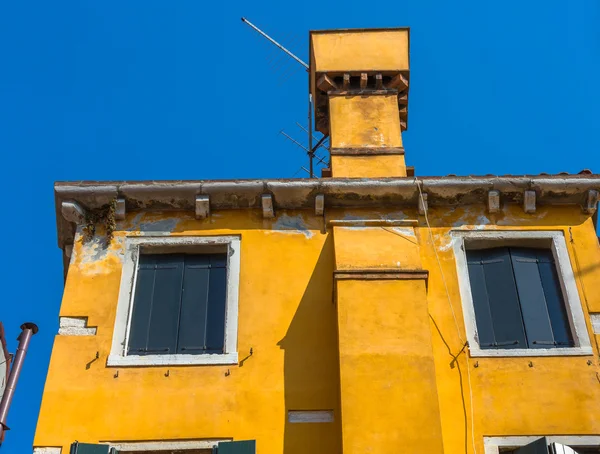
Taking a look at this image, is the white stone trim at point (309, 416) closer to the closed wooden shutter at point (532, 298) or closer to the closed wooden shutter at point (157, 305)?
the closed wooden shutter at point (157, 305)

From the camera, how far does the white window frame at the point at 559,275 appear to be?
36.5 ft

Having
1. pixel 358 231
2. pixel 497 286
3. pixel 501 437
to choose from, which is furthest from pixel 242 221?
pixel 501 437

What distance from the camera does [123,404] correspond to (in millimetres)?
10766

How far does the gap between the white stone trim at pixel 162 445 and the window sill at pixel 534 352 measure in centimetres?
369

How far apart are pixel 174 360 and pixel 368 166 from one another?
4822mm

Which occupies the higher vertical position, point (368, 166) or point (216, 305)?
point (368, 166)

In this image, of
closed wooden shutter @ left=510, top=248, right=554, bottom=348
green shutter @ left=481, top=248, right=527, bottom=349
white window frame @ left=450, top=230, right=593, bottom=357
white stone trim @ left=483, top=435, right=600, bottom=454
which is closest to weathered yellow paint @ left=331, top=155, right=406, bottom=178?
white window frame @ left=450, top=230, right=593, bottom=357

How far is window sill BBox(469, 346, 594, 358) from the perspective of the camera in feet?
36.3

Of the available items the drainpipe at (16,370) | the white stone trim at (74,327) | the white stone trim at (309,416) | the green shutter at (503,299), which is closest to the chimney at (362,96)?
the green shutter at (503,299)

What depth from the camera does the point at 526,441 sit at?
1034 centimetres

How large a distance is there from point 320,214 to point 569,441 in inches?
192

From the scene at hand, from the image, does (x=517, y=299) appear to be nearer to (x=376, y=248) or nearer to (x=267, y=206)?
A: (x=376, y=248)

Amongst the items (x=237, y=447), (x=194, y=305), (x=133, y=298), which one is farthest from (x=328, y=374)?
(x=133, y=298)

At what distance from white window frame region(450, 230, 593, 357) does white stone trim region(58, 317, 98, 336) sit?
206 inches
